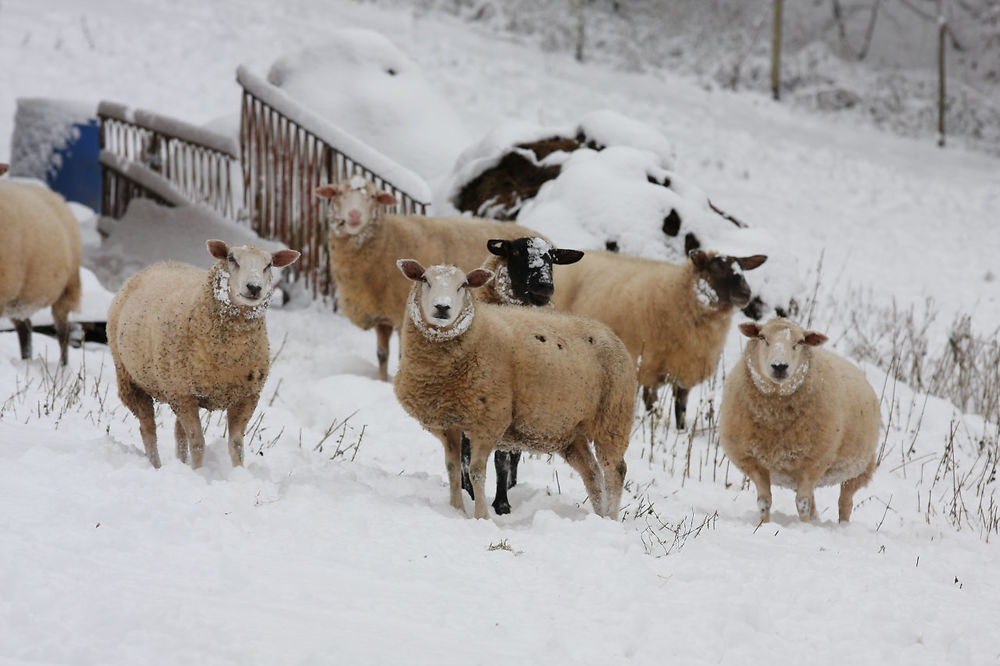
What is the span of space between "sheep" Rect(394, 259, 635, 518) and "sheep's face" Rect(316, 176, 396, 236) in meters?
3.10

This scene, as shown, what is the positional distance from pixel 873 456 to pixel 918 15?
91.7 feet

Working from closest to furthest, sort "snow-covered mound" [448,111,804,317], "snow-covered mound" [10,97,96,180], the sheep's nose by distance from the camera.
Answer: the sheep's nose
"snow-covered mound" [448,111,804,317]
"snow-covered mound" [10,97,96,180]

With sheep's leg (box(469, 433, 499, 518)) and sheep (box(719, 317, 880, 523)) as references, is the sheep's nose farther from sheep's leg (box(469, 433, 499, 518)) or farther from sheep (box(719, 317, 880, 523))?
sheep's leg (box(469, 433, 499, 518))

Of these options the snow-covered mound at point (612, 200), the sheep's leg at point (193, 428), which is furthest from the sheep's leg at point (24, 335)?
the snow-covered mound at point (612, 200)

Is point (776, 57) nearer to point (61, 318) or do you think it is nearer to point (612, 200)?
point (612, 200)

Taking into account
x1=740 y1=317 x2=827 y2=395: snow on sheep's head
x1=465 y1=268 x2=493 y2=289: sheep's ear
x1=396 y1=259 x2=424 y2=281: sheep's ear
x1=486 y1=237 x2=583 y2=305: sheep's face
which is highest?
x1=396 y1=259 x2=424 y2=281: sheep's ear

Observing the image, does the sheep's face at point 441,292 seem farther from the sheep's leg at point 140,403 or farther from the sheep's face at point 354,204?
the sheep's face at point 354,204

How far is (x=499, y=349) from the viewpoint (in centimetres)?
446

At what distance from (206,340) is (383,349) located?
3.64m

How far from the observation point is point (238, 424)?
15.0ft

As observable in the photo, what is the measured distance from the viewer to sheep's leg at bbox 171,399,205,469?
176 inches

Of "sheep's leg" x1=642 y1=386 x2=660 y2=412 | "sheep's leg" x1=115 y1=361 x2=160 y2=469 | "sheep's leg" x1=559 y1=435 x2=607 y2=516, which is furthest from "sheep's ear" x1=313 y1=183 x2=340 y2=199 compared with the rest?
"sheep's leg" x1=559 y1=435 x2=607 y2=516

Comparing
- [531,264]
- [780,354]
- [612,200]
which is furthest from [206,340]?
[612,200]

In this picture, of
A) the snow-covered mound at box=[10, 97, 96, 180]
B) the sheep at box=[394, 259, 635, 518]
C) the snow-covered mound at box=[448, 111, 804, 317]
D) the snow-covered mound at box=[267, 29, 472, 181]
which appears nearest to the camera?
the sheep at box=[394, 259, 635, 518]
